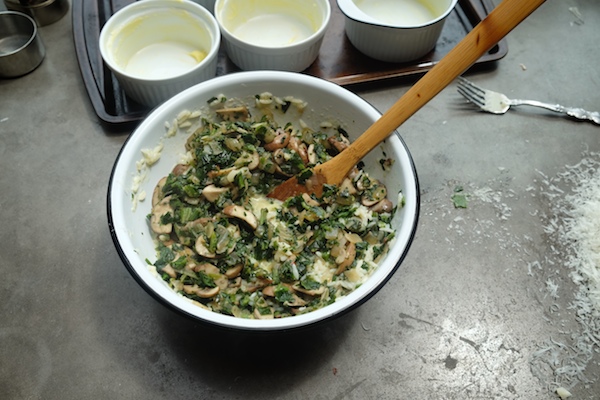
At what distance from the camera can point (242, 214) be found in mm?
1386

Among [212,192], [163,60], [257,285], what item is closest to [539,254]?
[257,285]

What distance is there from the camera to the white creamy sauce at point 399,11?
1.94 m

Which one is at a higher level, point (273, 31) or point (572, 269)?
point (273, 31)

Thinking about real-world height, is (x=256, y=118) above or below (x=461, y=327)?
above

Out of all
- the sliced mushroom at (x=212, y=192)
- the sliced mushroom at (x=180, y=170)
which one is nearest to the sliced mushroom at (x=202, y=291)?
the sliced mushroom at (x=212, y=192)

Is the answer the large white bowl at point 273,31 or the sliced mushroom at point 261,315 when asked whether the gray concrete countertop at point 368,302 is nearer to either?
the sliced mushroom at point 261,315

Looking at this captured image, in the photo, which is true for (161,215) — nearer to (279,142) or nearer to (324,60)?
(279,142)

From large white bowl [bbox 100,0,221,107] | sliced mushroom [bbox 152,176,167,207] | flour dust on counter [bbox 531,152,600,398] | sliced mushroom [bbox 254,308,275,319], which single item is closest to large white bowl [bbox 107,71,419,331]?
sliced mushroom [bbox 152,176,167,207]

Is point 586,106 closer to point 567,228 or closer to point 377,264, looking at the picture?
point 567,228

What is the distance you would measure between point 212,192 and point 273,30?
0.80 metres

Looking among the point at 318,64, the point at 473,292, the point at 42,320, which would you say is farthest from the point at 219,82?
the point at 473,292

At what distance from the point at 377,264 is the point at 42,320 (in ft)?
3.02

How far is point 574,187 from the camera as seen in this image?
1.74 metres

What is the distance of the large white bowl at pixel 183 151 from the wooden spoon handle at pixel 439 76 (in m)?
0.06
